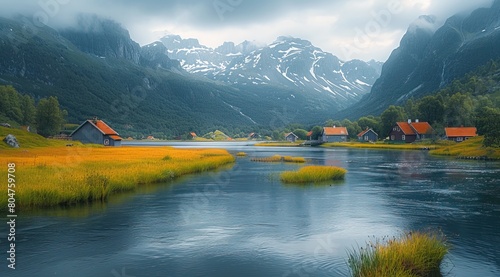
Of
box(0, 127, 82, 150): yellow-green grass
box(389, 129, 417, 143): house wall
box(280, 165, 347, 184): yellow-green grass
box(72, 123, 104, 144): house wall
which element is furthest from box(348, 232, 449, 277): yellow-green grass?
box(389, 129, 417, 143): house wall

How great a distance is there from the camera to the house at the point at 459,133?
148625 mm

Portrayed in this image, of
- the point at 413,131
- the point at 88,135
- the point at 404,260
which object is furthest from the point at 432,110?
the point at 404,260

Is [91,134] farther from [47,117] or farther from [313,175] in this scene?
[313,175]

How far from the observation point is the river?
19891mm

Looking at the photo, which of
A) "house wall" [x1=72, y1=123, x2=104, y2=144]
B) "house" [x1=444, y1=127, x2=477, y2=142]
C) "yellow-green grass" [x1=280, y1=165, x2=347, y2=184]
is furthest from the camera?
"house" [x1=444, y1=127, x2=477, y2=142]

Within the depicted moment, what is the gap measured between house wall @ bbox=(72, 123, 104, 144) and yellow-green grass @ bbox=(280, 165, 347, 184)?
78.6 metres

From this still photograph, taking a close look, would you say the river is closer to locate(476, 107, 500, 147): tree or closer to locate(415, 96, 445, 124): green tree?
locate(476, 107, 500, 147): tree

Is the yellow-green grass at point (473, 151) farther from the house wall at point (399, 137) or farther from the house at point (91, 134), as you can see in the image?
the house at point (91, 134)

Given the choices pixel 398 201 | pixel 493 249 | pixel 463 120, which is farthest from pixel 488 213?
pixel 463 120

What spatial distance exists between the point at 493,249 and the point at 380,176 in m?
38.2

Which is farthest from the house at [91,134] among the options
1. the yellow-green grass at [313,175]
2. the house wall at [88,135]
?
the yellow-green grass at [313,175]

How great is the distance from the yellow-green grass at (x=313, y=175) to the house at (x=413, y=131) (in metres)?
117

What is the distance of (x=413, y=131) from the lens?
16588 centimetres

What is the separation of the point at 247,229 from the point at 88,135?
10202 cm
